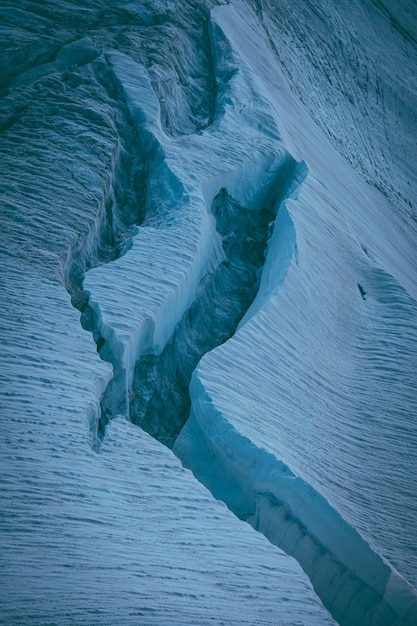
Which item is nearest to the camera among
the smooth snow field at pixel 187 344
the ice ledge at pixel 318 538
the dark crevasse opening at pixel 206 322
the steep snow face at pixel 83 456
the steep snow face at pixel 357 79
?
the steep snow face at pixel 83 456

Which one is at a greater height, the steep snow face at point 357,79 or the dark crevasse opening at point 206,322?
the steep snow face at point 357,79

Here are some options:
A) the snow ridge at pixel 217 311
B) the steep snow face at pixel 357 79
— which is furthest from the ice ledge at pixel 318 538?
the steep snow face at pixel 357 79

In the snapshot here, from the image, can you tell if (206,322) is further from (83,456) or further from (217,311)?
(83,456)

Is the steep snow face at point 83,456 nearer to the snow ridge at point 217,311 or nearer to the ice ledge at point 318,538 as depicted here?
the snow ridge at point 217,311

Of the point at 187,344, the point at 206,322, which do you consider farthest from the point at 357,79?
the point at 187,344

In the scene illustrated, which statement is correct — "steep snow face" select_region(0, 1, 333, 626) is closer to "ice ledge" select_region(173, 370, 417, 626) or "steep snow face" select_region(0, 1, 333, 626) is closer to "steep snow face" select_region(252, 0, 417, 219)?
"ice ledge" select_region(173, 370, 417, 626)

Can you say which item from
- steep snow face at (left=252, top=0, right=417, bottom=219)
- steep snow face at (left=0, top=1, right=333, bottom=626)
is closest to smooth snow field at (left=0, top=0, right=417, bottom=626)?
steep snow face at (left=0, top=1, right=333, bottom=626)

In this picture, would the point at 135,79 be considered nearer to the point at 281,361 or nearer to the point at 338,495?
the point at 281,361
